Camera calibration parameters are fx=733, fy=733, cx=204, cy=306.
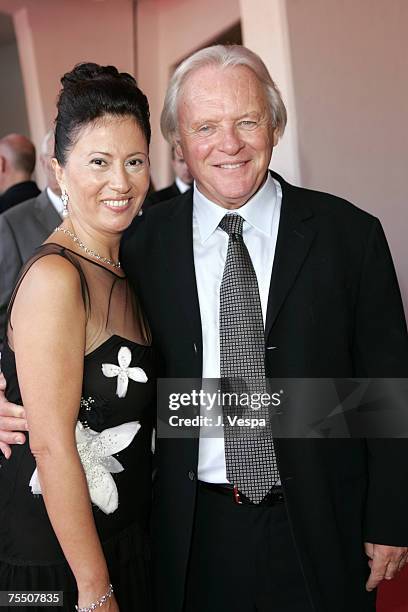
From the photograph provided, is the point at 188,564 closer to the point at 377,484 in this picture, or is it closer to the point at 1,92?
the point at 377,484

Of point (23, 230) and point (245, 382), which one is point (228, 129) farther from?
point (23, 230)

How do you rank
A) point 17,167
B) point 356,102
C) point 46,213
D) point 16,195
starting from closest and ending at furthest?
point 46,213 → point 356,102 → point 16,195 → point 17,167

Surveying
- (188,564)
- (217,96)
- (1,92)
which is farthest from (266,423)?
(1,92)

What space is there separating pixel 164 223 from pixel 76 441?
2.23 ft

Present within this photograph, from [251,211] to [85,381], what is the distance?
2.05 ft

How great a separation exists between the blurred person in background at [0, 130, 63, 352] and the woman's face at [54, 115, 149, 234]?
1.75 metres

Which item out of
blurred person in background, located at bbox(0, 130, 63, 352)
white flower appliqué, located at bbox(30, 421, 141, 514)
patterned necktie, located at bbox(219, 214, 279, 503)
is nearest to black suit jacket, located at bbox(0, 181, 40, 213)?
blurred person in background, located at bbox(0, 130, 63, 352)

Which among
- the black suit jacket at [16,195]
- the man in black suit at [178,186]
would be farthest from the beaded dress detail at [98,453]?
the black suit jacket at [16,195]

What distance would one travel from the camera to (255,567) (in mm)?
1722

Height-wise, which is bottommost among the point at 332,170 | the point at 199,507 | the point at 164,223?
the point at 199,507

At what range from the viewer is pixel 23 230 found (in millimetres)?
3453

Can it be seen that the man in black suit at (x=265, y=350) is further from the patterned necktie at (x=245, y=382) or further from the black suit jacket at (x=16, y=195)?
the black suit jacket at (x=16, y=195)

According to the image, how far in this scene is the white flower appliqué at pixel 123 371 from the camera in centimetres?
153

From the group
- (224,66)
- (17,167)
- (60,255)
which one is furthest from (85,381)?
(17,167)
